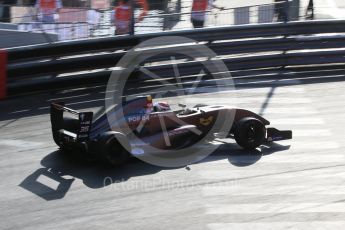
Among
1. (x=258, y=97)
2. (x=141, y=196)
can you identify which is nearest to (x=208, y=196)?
(x=141, y=196)

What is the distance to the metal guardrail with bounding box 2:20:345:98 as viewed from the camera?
12.3 m

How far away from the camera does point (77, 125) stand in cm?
926

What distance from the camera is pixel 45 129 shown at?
1055cm

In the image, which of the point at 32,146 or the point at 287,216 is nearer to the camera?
the point at 287,216

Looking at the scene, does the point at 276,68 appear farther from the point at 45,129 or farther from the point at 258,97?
the point at 45,129

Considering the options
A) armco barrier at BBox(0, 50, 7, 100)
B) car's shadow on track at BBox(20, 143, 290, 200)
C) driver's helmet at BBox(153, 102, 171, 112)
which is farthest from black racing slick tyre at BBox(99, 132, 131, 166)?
armco barrier at BBox(0, 50, 7, 100)

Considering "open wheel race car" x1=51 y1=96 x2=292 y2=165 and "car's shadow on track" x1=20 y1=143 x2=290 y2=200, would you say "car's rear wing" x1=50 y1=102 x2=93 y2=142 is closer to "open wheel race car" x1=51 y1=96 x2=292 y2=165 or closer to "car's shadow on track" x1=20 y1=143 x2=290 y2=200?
"open wheel race car" x1=51 y1=96 x2=292 y2=165

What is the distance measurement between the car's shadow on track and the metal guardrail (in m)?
3.35

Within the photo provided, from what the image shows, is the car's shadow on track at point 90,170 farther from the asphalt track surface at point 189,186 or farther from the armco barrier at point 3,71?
the armco barrier at point 3,71

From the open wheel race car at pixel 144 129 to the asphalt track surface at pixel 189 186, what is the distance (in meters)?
0.23

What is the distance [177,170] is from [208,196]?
996 mm

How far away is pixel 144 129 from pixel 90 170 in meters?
0.91

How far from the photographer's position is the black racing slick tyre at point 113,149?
8.48 metres

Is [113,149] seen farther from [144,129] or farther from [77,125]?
[77,125]
